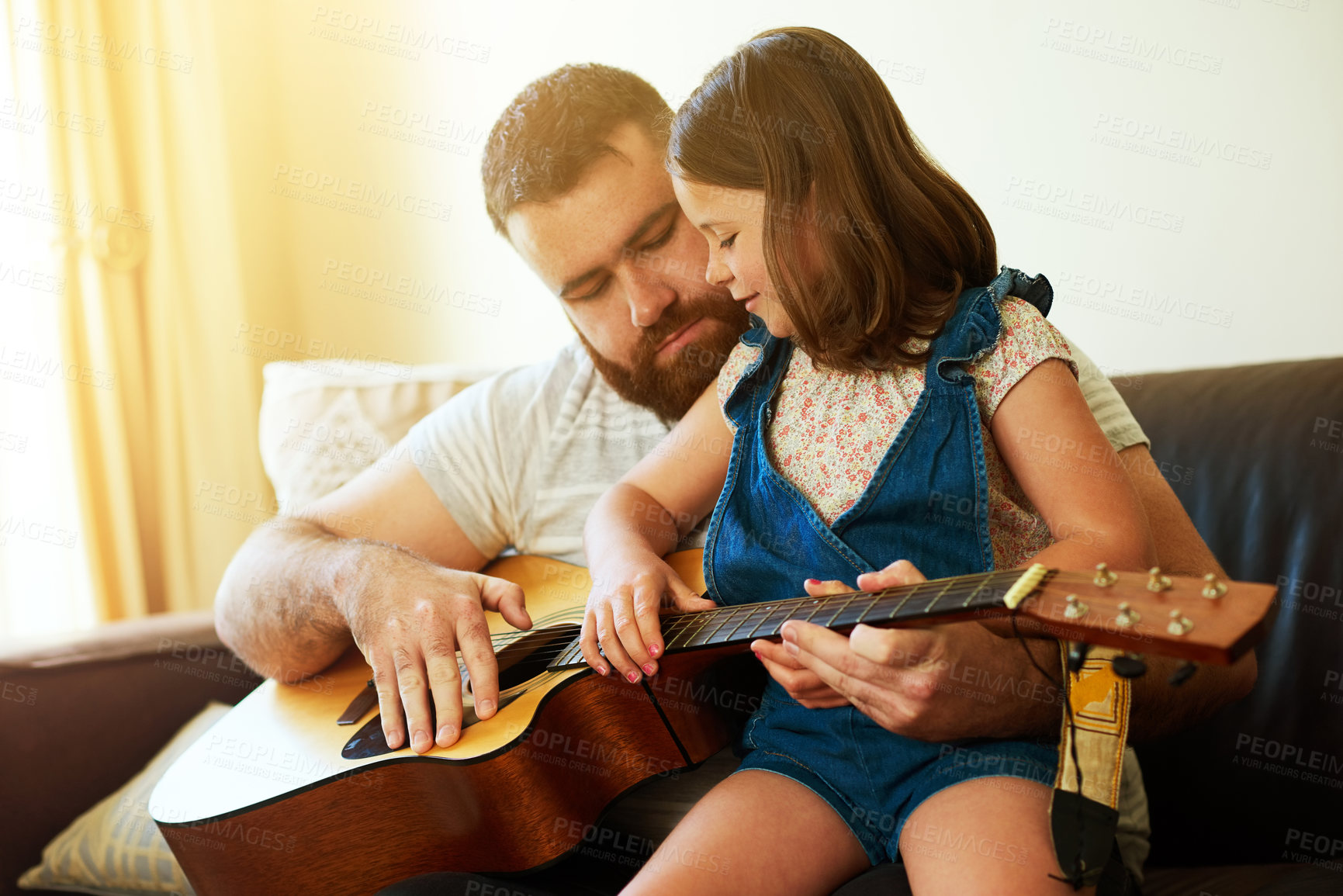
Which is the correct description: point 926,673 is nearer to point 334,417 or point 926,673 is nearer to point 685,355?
point 685,355

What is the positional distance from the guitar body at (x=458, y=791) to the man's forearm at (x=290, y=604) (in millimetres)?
218

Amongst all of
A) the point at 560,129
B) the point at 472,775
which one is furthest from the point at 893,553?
the point at 560,129

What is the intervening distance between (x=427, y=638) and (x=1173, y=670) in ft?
2.76

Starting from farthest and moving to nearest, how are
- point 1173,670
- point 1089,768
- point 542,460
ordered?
point 542,460, point 1173,670, point 1089,768

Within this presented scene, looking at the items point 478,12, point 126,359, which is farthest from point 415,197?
point 126,359

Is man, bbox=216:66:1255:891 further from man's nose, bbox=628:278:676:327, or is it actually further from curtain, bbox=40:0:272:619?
curtain, bbox=40:0:272:619

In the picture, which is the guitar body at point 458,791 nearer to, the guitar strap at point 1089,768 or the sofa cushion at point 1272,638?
the guitar strap at point 1089,768

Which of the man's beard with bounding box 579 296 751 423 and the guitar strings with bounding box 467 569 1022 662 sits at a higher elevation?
the man's beard with bounding box 579 296 751 423

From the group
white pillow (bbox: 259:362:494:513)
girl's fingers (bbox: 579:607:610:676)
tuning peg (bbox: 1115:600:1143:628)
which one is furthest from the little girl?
white pillow (bbox: 259:362:494:513)

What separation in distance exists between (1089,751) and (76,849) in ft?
4.84

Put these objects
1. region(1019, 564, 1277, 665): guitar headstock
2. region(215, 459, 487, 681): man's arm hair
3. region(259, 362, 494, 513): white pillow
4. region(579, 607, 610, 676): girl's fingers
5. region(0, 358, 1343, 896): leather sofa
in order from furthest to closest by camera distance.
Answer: region(259, 362, 494, 513): white pillow < region(215, 459, 487, 681): man's arm hair < region(0, 358, 1343, 896): leather sofa < region(579, 607, 610, 676): girl's fingers < region(1019, 564, 1277, 665): guitar headstock

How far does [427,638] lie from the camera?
1162mm

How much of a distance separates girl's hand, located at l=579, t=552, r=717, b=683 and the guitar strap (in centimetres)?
41

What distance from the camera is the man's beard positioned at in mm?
1409
